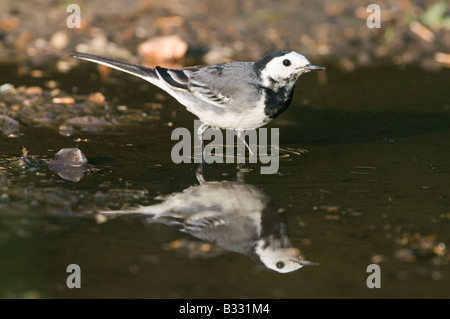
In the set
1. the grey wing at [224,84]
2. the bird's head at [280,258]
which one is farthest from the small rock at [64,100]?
the bird's head at [280,258]

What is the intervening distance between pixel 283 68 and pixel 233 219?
201 centimetres

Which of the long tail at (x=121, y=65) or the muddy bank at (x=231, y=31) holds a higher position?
the muddy bank at (x=231, y=31)

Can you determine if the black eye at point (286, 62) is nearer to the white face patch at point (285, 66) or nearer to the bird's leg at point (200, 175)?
Result: the white face patch at point (285, 66)

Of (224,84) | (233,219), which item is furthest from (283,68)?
(233,219)

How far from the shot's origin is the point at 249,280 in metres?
4.66

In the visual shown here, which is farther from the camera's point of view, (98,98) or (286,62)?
(98,98)

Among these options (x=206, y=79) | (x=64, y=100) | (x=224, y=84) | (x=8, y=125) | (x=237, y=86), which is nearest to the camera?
(x=237, y=86)

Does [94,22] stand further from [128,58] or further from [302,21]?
[302,21]

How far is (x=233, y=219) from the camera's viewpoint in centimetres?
562

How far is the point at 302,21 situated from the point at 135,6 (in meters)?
2.65

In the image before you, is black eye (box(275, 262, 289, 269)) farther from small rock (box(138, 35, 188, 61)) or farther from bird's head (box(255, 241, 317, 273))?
small rock (box(138, 35, 188, 61))

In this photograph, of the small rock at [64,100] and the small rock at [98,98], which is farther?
the small rock at [98,98]

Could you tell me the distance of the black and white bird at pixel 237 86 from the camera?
7109 millimetres

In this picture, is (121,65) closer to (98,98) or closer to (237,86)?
(237,86)
